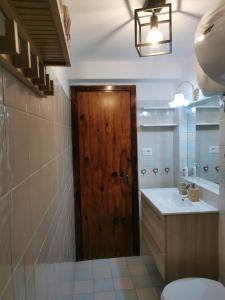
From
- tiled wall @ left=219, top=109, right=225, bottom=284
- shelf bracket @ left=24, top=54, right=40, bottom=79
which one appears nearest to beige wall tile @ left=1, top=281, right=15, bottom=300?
shelf bracket @ left=24, top=54, right=40, bottom=79

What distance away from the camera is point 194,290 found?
154 cm

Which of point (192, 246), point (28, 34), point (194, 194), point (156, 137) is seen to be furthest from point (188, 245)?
point (28, 34)

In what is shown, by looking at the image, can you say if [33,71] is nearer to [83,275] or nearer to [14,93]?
[14,93]

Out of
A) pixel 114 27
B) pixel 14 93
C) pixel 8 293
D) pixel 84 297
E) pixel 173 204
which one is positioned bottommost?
pixel 84 297

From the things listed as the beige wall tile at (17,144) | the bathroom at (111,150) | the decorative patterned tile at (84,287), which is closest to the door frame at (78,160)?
the bathroom at (111,150)

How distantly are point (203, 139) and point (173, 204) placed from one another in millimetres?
709

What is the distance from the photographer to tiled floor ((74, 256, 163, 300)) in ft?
7.14

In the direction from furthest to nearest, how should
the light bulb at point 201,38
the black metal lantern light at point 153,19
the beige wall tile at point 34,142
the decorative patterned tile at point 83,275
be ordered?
the decorative patterned tile at point 83,275
the black metal lantern light at point 153,19
the light bulb at point 201,38
the beige wall tile at point 34,142

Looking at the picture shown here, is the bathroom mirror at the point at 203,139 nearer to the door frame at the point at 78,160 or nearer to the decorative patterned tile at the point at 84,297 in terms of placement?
the door frame at the point at 78,160

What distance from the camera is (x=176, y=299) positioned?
1.47 meters

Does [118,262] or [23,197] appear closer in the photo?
[23,197]

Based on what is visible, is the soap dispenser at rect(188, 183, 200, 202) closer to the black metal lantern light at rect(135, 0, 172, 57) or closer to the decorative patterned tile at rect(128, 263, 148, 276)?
the decorative patterned tile at rect(128, 263, 148, 276)

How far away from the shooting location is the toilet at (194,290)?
1.48 metres

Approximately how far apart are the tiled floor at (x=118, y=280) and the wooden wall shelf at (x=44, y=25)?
2113mm
